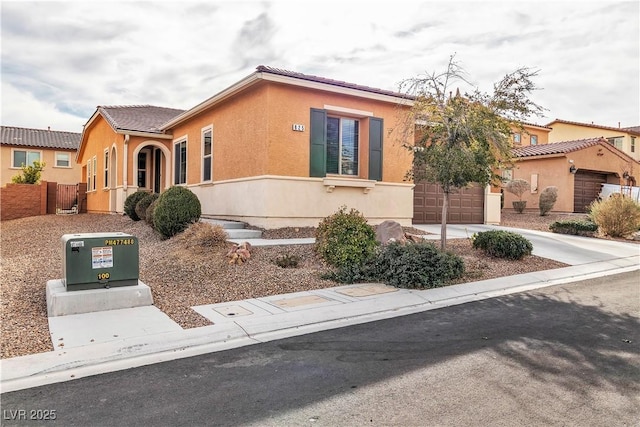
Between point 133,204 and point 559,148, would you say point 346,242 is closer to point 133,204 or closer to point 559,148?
point 133,204

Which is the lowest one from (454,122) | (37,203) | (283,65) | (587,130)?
(37,203)

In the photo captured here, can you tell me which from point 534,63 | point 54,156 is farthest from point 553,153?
point 54,156

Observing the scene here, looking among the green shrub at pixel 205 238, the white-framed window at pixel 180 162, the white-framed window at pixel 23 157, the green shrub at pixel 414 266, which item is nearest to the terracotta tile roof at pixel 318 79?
the green shrub at pixel 414 266

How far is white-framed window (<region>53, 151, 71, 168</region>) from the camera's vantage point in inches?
1359

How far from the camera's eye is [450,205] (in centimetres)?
1627

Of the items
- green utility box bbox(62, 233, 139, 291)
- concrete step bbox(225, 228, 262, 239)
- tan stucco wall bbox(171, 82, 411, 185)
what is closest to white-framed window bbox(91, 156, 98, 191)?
tan stucco wall bbox(171, 82, 411, 185)

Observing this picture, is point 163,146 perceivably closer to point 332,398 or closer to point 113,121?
point 113,121

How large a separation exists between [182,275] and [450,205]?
11.4 m

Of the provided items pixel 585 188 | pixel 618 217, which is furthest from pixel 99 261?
pixel 585 188

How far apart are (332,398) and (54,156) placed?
37.9 m

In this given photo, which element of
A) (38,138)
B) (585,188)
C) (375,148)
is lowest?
(585,188)

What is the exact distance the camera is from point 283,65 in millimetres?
12789

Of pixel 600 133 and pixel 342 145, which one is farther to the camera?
pixel 600 133

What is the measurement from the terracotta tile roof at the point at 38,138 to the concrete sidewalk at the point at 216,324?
34.3 meters
